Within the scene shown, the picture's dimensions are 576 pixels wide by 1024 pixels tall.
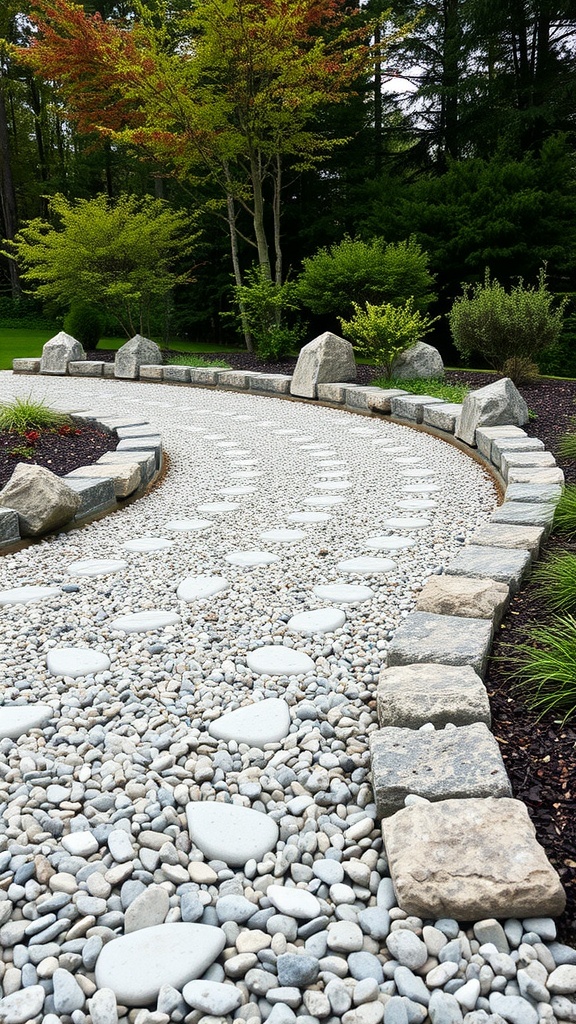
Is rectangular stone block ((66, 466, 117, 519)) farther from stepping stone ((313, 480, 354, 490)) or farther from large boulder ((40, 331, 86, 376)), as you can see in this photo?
large boulder ((40, 331, 86, 376))

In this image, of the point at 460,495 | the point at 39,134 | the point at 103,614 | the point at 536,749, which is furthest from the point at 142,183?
the point at 536,749

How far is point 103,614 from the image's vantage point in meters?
2.51

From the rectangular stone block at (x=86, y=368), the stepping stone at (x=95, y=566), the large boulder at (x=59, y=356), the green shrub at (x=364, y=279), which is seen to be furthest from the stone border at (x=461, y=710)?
the large boulder at (x=59, y=356)

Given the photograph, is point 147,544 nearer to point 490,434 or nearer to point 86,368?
point 490,434

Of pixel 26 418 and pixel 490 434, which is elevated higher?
pixel 26 418

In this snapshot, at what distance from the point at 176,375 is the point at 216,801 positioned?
8575mm

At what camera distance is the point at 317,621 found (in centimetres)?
238

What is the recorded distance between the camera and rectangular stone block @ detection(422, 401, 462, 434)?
576 centimetres

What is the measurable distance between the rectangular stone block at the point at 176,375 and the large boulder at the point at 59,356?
1.72m

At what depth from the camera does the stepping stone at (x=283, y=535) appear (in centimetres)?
329

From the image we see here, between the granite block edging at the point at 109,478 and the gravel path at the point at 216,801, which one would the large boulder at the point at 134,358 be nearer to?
the granite block edging at the point at 109,478

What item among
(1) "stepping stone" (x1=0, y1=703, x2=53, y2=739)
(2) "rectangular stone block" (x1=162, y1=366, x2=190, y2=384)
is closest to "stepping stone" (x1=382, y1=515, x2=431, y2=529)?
(1) "stepping stone" (x1=0, y1=703, x2=53, y2=739)

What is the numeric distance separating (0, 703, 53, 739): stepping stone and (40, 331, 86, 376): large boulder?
928cm

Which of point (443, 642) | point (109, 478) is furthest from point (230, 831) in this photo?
point (109, 478)
